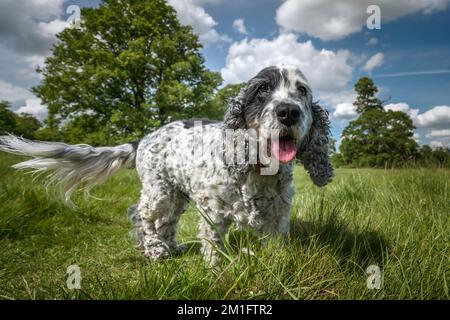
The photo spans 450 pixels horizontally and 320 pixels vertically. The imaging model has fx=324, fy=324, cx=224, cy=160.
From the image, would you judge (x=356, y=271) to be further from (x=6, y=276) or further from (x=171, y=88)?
(x=171, y=88)

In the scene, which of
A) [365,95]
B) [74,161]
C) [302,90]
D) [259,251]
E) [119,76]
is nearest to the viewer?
[259,251]

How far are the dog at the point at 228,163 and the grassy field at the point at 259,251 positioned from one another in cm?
32

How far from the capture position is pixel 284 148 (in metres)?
2.98

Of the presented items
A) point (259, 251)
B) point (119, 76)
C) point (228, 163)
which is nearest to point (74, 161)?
point (228, 163)

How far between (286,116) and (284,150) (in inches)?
12.8

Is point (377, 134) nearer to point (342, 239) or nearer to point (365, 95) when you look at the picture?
point (365, 95)

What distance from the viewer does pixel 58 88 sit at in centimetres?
2253

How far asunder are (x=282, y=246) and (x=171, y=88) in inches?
806

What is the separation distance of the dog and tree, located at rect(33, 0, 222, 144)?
17434mm

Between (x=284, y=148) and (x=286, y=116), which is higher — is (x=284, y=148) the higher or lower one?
the lower one

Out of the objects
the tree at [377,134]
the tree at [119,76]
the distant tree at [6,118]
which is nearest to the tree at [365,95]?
the tree at [377,134]

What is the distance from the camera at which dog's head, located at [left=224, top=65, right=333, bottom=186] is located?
Result: 2883 millimetres
